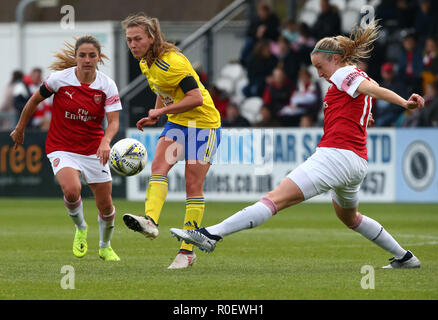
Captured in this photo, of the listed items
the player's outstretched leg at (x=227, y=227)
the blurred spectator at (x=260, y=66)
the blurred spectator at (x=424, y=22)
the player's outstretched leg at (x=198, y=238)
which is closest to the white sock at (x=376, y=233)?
the player's outstretched leg at (x=227, y=227)

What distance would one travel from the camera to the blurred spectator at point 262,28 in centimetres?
2250

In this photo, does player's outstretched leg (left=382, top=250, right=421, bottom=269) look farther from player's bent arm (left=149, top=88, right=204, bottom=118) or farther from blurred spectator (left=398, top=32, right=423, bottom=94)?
blurred spectator (left=398, top=32, right=423, bottom=94)

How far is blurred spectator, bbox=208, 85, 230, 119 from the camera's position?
68.8 feet

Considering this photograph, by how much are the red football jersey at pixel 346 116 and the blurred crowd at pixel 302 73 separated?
1108 centimetres

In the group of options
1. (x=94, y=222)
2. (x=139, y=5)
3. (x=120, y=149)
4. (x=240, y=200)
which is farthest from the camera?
(x=139, y=5)

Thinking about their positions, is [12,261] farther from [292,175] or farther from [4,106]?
[4,106]

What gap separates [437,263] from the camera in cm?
911

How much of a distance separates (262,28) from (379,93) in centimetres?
1488

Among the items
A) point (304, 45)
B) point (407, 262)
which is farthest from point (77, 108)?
point (304, 45)

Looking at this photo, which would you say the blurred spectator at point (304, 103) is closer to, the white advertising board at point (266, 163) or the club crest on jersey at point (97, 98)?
the white advertising board at point (266, 163)

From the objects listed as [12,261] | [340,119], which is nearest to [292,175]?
[340,119]

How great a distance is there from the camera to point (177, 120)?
8914 mm

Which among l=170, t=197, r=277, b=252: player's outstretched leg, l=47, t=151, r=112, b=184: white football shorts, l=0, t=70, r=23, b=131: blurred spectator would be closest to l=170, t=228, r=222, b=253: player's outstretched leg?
l=170, t=197, r=277, b=252: player's outstretched leg

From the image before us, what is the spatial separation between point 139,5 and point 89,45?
2067 cm
